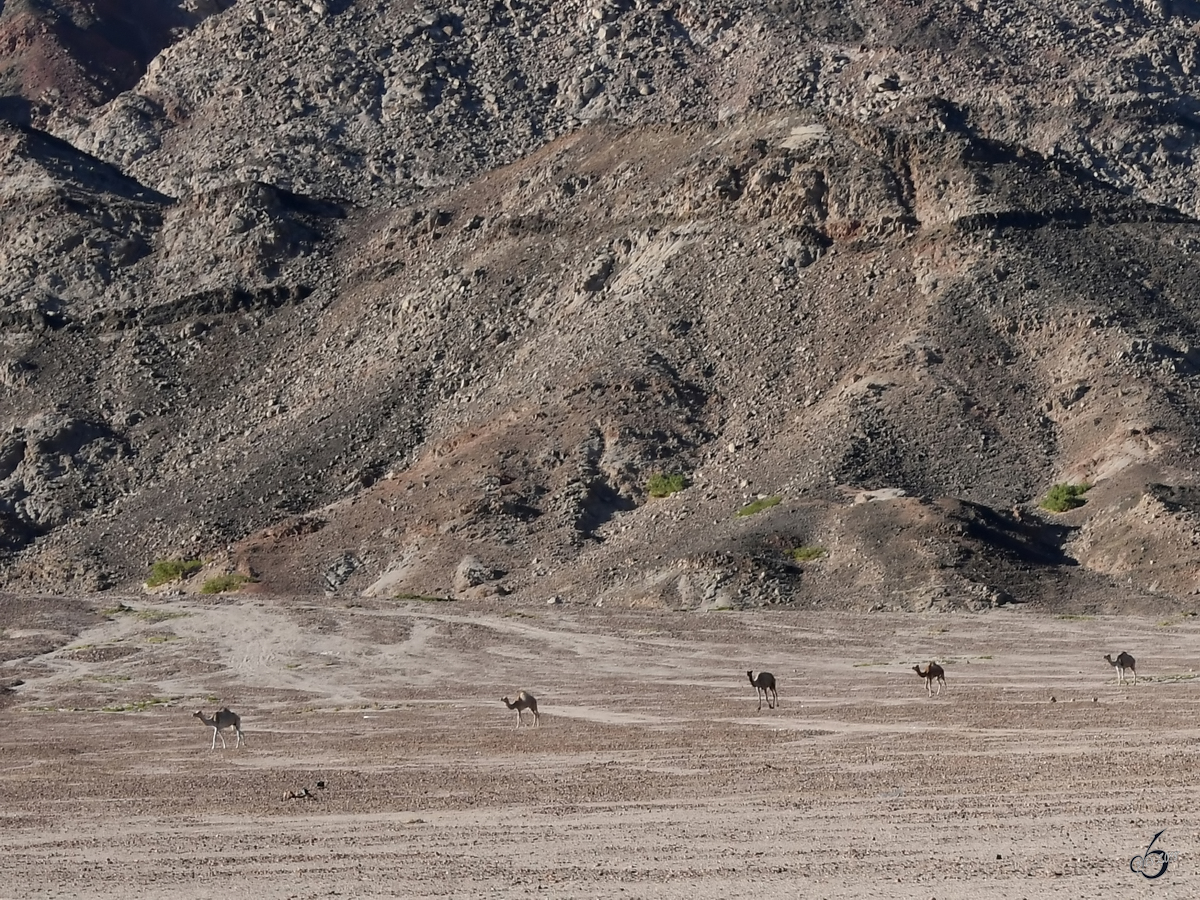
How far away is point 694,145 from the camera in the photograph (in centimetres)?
9450

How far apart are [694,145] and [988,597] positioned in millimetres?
42281

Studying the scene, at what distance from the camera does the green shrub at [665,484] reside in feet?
233

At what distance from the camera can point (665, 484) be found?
71188mm

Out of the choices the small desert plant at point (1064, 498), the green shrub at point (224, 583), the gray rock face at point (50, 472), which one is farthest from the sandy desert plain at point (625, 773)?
→ the gray rock face at point (50, 472)

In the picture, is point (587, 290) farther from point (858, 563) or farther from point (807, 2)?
point (807, 2)

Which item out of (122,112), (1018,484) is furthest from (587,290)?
(122,112)

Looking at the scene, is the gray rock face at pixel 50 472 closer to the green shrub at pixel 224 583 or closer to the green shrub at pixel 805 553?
the green shrub at pixel 224 583

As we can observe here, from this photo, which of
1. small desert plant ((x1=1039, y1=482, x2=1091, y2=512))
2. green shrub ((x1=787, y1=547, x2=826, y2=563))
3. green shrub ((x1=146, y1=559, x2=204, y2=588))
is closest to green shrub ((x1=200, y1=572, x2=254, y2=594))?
green shrub ((x1=146, y1=559, x2=204, y2=588))

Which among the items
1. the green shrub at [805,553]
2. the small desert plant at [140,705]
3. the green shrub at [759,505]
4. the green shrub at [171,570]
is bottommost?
the green shrub at [171,570]

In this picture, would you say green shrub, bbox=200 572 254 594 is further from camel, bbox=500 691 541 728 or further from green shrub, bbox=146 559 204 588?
camel, bbox=500 691 541 728

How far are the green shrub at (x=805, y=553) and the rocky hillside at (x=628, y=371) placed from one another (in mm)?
201

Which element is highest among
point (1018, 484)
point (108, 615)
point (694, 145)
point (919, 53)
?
point (919, 53)

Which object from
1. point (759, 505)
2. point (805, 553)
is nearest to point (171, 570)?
point (759, 505)

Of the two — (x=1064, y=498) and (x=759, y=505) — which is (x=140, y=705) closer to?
(x=759, y=505)
